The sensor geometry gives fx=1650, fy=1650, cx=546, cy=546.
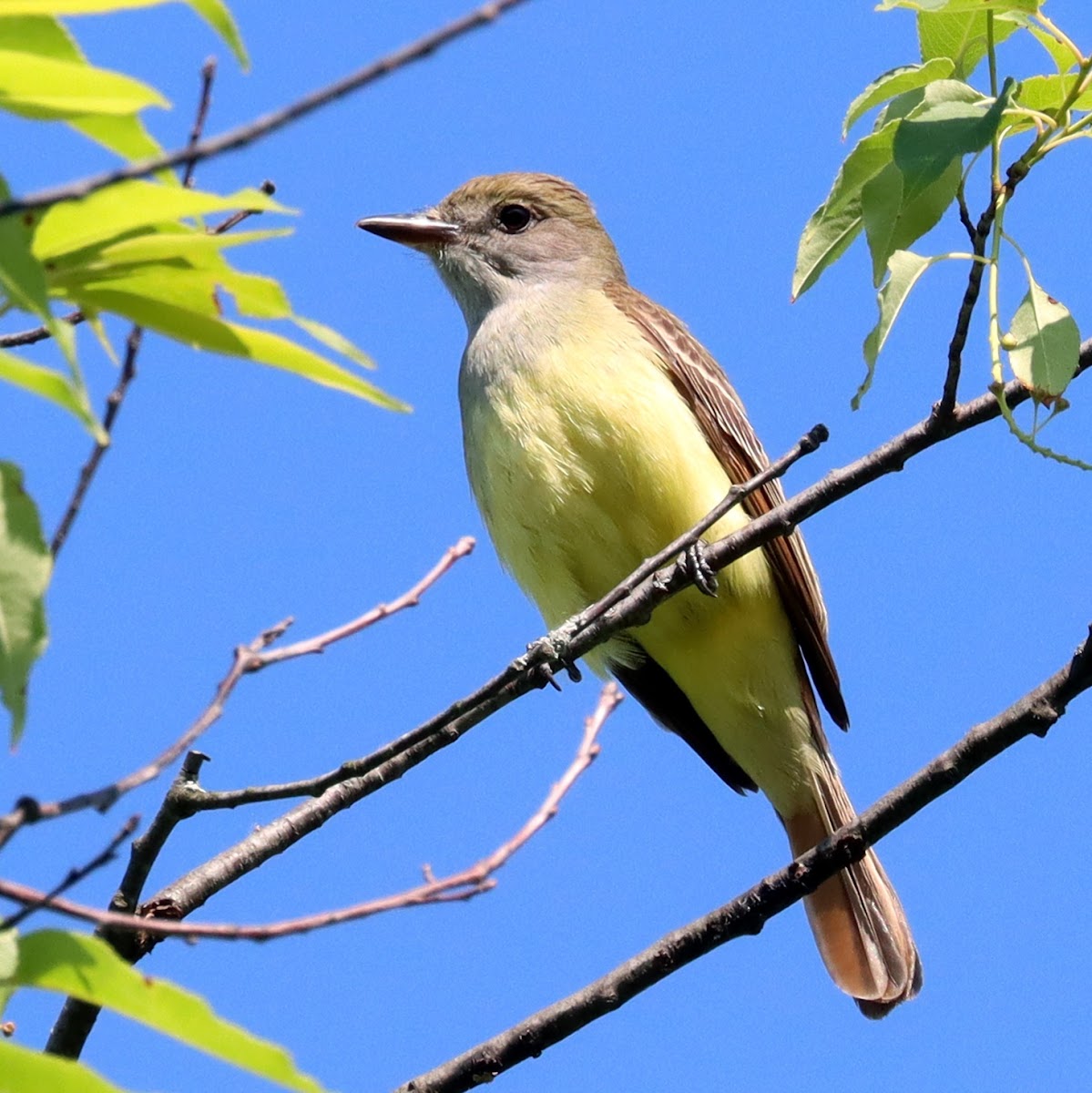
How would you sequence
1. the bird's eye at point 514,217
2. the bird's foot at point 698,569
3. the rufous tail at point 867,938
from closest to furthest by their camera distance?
the bird's foot at point 698,569 < the rufous tail at point 867,938 < the bird's eye at point 514,217

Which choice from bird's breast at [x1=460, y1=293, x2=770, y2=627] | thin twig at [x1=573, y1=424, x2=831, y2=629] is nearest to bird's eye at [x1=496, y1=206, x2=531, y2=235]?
bird's breast at [x1=460, y1=293, x2=770, y2=627]

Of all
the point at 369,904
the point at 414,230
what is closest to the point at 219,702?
the point at 369,904

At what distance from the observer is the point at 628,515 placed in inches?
248

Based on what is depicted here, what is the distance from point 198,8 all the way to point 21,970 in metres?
1.23

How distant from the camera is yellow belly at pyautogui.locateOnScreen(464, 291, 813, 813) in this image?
247 inches

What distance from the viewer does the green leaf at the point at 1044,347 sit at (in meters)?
3.46

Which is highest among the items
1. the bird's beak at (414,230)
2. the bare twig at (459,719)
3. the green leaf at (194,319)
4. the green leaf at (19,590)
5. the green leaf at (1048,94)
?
the bird's beak at (414,230)

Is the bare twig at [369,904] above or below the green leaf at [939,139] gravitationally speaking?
below

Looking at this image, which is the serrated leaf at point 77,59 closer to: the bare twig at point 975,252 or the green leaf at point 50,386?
the green leaf at point 50,386

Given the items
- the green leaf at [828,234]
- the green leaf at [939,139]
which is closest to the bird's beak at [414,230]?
the green leaf at [828,234]

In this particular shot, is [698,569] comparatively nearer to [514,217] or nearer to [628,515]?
[628,515]

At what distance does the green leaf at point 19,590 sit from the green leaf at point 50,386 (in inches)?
4.4

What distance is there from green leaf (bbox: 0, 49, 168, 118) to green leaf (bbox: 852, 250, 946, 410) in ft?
5.79

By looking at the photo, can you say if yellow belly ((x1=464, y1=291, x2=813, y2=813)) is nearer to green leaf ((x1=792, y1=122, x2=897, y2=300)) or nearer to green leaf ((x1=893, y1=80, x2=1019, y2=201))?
green leaf ((x1=792, y1=122, x2=897, y2=300))
